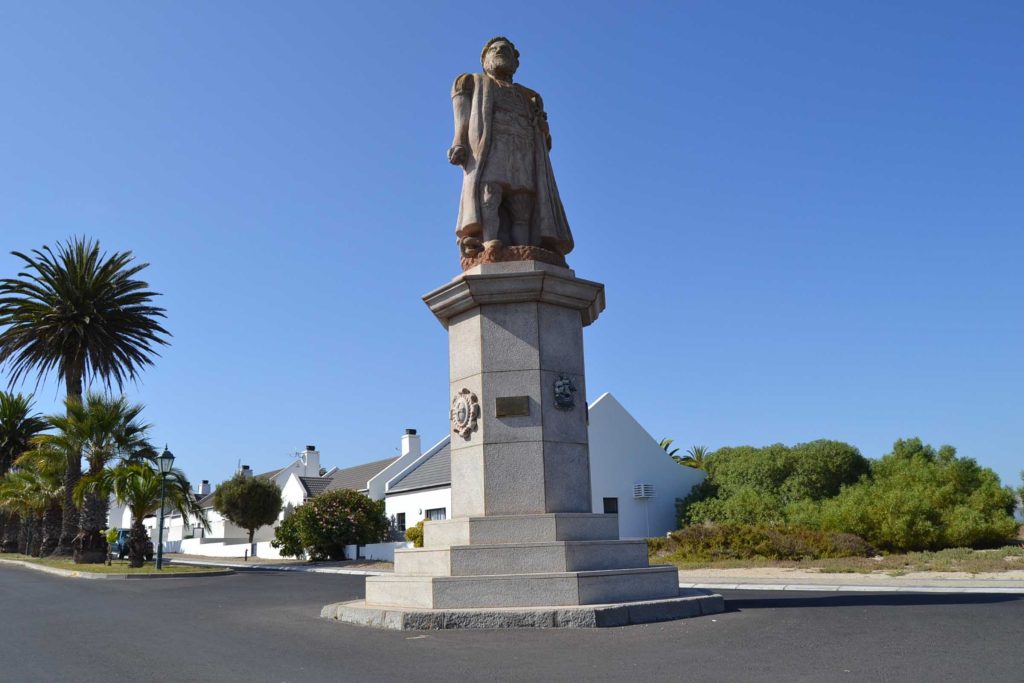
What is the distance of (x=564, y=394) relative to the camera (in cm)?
981

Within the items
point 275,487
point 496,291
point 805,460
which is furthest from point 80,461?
point 805,460

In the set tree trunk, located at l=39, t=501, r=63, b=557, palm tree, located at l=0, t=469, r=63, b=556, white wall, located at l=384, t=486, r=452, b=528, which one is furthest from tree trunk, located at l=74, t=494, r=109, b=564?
white wall, located at l=384, t=486, r=452, b=528

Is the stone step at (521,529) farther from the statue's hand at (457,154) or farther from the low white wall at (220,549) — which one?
the low white wall at (220,549)

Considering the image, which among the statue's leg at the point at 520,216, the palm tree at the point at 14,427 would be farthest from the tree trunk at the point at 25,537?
the statue's leg at the point at 520,216

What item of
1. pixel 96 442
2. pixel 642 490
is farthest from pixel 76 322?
pixel 642 490

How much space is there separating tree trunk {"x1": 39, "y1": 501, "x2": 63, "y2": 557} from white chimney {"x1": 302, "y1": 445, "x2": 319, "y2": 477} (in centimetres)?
2323

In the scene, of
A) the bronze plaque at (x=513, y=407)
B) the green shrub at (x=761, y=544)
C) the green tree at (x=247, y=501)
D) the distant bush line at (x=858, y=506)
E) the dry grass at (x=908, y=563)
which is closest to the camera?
the bronze plaque at (x=513, y=407)

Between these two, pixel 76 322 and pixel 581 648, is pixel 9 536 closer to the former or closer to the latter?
pixel 76 322

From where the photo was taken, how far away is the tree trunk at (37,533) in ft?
123

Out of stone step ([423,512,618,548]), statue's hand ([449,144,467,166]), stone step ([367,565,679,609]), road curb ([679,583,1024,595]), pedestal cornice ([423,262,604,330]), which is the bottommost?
road curb ([679,583,1024,595])

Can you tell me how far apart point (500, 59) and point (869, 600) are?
8.77 metres

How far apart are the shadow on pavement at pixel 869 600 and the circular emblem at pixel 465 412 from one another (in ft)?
12.3

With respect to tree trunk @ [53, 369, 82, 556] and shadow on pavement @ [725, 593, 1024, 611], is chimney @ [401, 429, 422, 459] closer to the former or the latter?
tree trunk @ [53, 369, 82, 556]

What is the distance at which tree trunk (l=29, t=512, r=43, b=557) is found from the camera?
37.6 m
